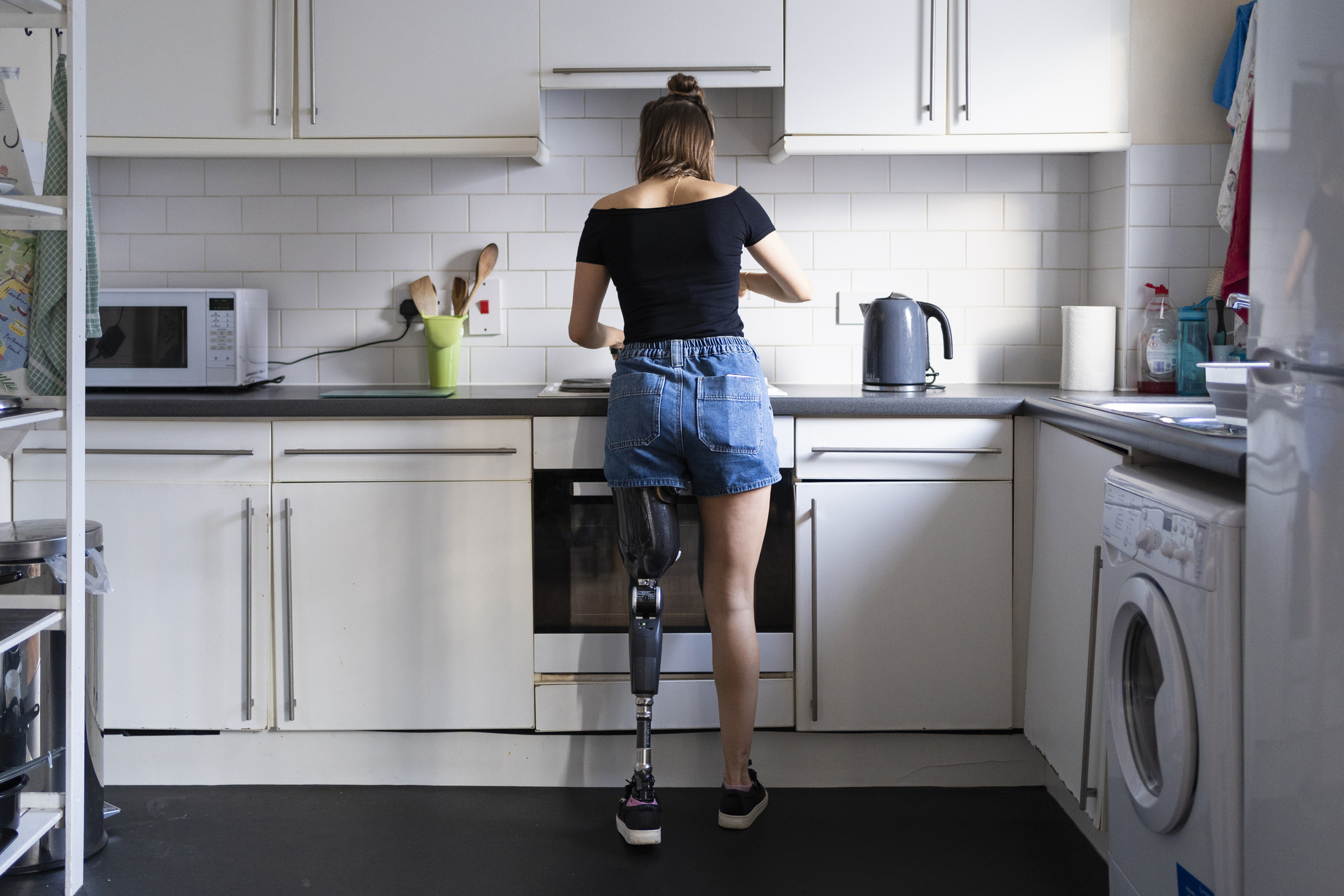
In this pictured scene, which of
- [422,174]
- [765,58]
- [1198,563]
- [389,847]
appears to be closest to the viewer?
[1198,563]

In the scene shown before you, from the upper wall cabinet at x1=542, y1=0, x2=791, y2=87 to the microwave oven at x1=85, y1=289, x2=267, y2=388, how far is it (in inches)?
40.0

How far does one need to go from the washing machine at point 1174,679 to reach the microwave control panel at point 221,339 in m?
2.01

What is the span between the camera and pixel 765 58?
2586 millimetres

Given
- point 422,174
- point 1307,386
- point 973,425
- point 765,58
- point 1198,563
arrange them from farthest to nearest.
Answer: point 422,174
point 765,58
point 973,425
point 1198,563
point 1307,386

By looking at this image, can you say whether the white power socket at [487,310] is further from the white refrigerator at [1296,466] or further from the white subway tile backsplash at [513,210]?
the white refrigerator at [1296,466]

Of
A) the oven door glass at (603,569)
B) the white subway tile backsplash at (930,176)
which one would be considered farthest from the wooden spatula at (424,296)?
the white subway tile backsplash at (930,176)

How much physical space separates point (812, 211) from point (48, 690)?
2.11 meters

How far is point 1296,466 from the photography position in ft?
3.99

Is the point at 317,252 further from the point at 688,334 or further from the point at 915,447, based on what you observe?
the point at 915,447

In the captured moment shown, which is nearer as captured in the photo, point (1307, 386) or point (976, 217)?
point (1307, 386)

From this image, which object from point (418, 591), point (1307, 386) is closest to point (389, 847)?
point (418, 591)

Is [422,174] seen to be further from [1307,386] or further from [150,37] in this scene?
[1307,386]

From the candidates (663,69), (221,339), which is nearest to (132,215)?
(221,339)

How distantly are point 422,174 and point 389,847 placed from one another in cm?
172
